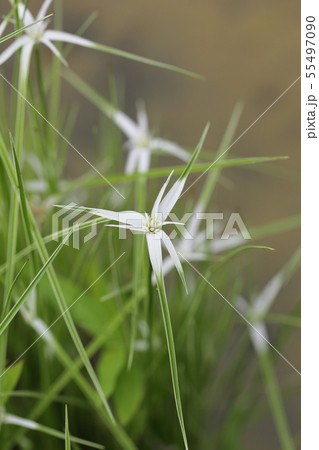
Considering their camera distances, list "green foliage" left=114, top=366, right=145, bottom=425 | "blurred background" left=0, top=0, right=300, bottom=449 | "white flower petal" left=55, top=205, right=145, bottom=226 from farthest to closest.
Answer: "blurred background" left=0, top=0, right=300, bottom=449 < "green foliage" left=114, top=366, right=145, bottom=425 < "white flower petal" left=55, top=205, right=145, bottom=226

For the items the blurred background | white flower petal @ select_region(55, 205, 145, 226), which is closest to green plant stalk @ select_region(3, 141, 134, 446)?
white flower petal @ select_region(55, 205, 145, 226)

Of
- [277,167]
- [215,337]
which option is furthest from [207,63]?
[215,337]

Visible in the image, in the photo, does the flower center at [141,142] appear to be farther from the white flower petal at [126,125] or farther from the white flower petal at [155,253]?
the white flower petal at [155,253]

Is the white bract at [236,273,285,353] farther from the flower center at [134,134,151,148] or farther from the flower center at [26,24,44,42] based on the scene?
the flower center at [26,24,44,42]

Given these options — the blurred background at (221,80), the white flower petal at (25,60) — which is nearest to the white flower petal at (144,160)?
the white flower petal at (25,60)

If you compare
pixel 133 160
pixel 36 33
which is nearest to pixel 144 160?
pixel 133 160
